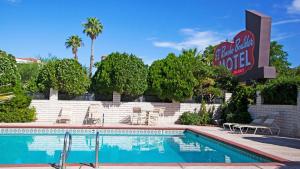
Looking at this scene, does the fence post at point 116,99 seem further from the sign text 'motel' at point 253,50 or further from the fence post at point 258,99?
the sign text 'motel' at point 253,50

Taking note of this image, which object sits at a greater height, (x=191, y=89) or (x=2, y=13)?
(x=2, y=13)

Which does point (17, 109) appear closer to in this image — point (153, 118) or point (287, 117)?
point (153, 118)

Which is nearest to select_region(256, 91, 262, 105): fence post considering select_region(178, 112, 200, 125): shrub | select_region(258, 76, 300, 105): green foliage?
select_region(258, 76, 300, 105): green foliage

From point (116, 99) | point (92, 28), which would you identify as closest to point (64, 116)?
point (116, 99)

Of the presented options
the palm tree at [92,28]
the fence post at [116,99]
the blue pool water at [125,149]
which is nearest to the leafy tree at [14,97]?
the blue pool water at [125,149]

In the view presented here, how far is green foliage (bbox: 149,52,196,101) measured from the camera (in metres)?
18.9

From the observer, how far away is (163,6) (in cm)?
2250

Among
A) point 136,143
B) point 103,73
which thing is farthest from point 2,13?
point 136,143

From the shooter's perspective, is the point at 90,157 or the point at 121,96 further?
the point at 121,96

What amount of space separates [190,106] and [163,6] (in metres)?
6.76

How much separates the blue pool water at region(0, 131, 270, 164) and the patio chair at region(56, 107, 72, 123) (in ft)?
7.74

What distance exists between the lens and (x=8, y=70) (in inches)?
677

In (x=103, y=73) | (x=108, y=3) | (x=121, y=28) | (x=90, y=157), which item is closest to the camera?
(x=90, y=157)

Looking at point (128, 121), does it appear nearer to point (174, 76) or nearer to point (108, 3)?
point (174, 76)
